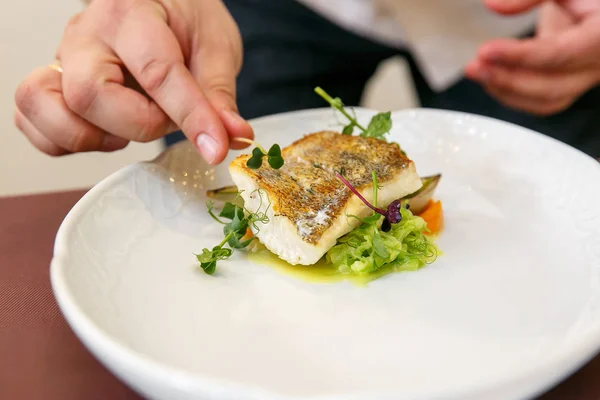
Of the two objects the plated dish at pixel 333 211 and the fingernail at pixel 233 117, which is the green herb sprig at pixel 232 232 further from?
the fingernail at pixel 233 117

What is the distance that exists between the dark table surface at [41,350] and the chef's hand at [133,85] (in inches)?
11.6

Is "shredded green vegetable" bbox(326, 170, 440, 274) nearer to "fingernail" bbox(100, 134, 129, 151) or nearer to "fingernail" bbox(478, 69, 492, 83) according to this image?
"fingernail" bbox(100, 134, 129, 151)

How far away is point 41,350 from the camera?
1.03 metres

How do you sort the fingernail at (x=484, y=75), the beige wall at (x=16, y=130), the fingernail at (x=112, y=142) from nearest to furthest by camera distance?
the fingernail at (x=112, y=142) < the fingernail at (x=484, y=75) < the beige wall at (x=16, y=130)

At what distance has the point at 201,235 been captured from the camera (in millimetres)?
1345

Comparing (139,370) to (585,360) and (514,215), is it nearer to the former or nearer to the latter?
(585,360)

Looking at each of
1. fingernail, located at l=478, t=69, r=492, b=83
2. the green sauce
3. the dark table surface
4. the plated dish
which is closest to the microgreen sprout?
the plated dish

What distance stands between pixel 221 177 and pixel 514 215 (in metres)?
0.73

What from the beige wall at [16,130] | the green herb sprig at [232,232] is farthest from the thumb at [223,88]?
the beige wall at [16,130]

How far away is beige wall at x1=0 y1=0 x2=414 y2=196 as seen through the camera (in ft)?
13.3

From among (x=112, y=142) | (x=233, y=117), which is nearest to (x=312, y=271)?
(x=233, y=117)

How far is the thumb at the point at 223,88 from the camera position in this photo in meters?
1.37

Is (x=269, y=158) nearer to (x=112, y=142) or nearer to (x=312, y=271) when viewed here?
(x=312, y=271)

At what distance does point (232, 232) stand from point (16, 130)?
3.56 metres
